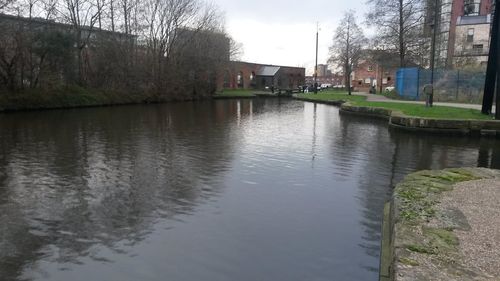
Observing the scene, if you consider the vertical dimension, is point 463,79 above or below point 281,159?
above

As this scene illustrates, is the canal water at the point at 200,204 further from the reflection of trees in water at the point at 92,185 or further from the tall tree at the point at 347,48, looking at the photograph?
the tall tree at the point at 347,48

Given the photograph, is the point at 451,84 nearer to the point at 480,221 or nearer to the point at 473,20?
the point at 480,221

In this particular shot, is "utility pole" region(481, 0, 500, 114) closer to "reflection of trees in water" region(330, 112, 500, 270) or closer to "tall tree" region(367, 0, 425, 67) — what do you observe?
"reflection of trees in water" region(330, 112, 500, 270)

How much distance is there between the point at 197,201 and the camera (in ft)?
23.9

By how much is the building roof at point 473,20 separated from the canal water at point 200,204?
150 feet

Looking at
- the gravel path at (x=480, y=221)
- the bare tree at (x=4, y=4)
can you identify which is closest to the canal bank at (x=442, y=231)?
the gravel path at (x=480, y=221)

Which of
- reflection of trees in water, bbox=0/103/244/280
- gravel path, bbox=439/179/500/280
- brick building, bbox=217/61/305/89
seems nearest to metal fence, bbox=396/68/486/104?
reflection of trees in water, bbox=0/103/244/280

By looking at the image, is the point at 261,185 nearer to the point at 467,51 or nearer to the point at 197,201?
the point at 197,201

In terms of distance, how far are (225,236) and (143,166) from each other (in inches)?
191

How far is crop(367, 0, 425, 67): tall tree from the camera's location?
118ft

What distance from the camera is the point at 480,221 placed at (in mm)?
5172

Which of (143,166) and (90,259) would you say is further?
(143,166)

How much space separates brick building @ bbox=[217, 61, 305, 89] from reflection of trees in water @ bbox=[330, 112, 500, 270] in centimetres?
4792

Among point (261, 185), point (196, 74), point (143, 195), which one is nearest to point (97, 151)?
point (143, 195)
